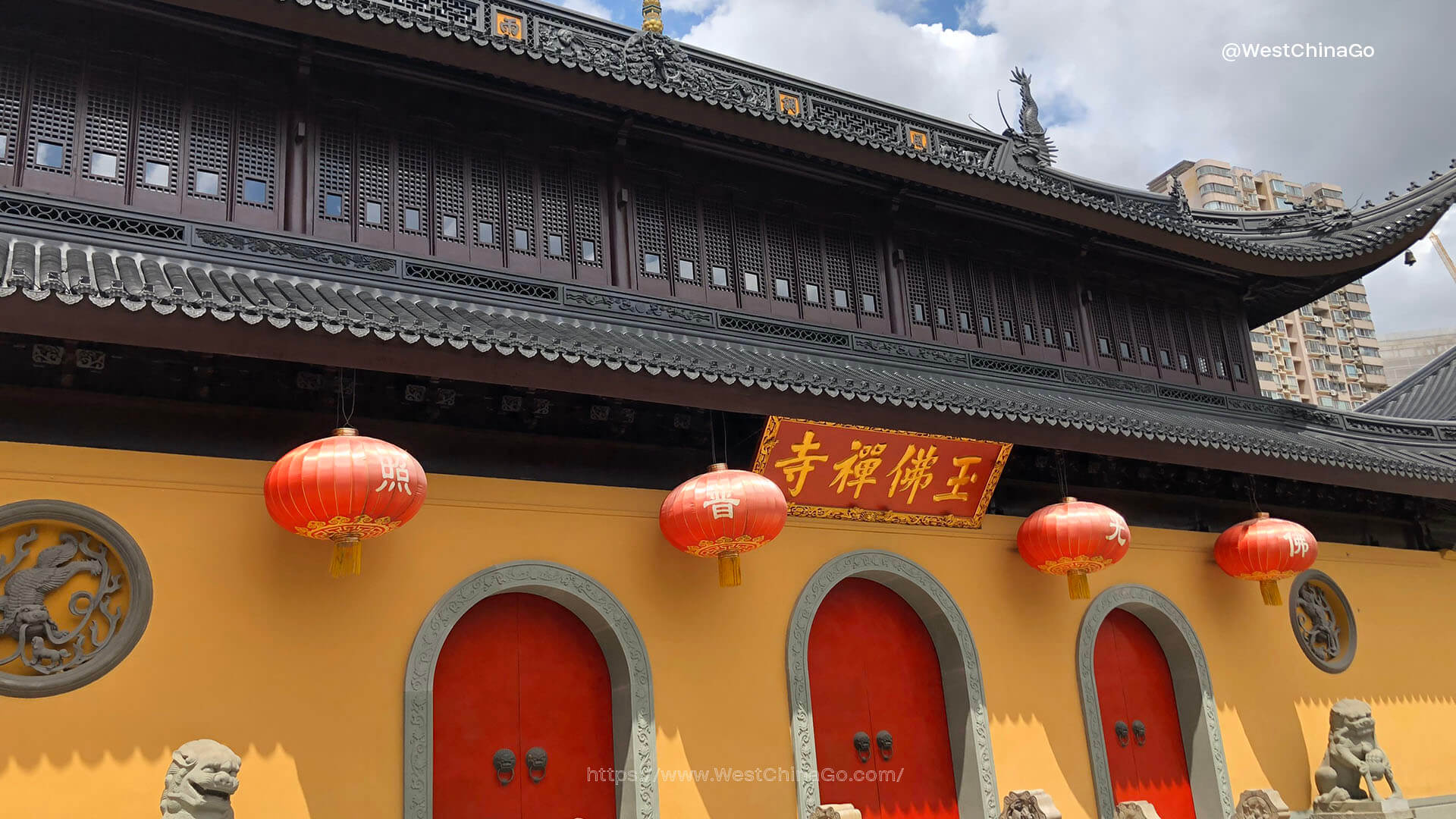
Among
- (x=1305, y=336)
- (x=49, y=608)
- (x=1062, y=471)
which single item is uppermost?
(x=1305, y=336)

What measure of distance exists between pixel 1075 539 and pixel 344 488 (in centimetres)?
497

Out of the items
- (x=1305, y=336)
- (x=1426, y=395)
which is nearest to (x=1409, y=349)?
(x=1305, y=336)

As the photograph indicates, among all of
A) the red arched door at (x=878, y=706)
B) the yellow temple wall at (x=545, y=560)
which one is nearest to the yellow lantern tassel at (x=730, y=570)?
the yellow temple wall at (x=545, y=560)

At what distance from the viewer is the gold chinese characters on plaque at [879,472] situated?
700 cm

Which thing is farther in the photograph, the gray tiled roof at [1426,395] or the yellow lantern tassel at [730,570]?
the gray tiled roof at [1426,395]

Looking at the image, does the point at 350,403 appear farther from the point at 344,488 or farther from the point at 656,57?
Answer: the point at 656,57

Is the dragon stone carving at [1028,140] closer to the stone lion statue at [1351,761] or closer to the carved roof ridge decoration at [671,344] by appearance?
the carved roof ridge decoration at [671,344]

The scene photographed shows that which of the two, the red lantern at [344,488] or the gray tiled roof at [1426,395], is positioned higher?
the gray tiled roof at [1426,395]

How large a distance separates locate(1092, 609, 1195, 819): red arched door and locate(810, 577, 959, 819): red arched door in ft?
5.09

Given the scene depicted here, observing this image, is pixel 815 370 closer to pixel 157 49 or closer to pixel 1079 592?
Result: pixel 1079 592

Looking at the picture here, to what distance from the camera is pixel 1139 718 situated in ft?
28.0

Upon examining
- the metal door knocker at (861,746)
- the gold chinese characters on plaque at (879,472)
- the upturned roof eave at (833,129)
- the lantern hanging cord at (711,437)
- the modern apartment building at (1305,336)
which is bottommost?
the metal door knocker at (861,746)

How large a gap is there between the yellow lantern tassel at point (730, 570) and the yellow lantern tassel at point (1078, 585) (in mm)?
2803


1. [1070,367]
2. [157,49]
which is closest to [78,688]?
[157,49]
